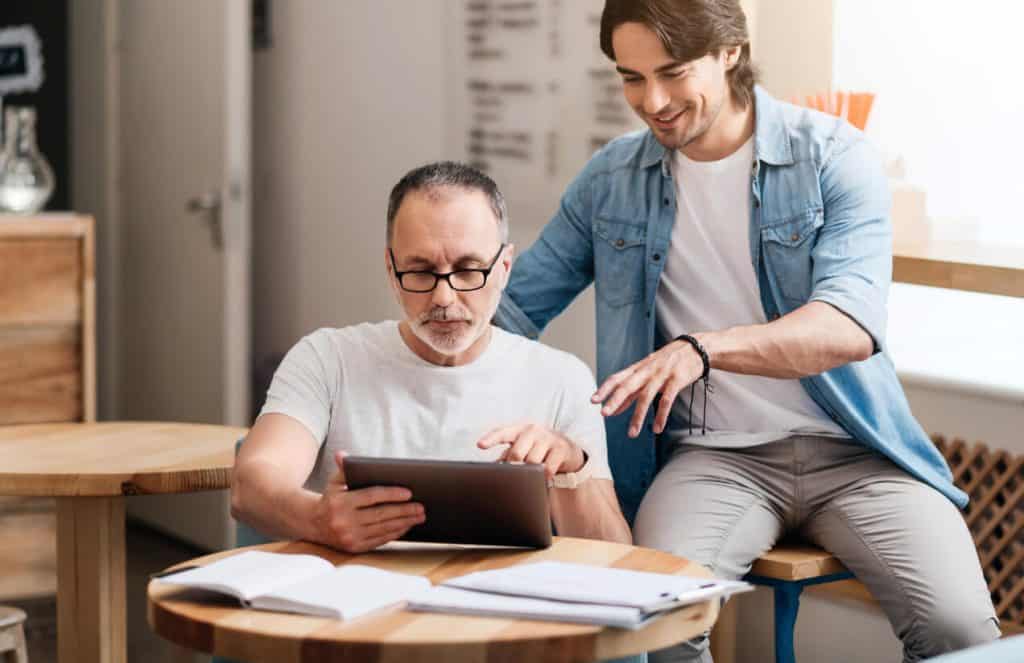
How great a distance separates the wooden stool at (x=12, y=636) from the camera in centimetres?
278

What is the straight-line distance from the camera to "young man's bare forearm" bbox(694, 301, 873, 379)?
2256 mm

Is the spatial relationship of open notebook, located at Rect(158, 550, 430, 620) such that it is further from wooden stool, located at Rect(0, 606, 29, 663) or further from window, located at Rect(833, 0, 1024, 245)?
window, located at Rect(833, 0, 1024, 245)

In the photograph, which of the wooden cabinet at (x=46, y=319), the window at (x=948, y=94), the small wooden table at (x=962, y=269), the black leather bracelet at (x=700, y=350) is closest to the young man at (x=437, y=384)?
the black leather bracelet at (x=700, y=350)

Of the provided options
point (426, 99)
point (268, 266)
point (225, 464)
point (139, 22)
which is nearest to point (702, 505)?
point (225, 464)

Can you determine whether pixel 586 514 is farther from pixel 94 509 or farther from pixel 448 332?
pixel 94 509

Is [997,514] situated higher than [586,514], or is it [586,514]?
[586,514]

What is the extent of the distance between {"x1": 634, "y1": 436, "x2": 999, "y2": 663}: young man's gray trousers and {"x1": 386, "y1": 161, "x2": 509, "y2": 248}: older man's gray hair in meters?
0.56

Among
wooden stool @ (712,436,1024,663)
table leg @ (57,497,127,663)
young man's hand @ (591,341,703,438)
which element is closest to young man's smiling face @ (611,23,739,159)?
young man's hand @ (591,341,703,438)

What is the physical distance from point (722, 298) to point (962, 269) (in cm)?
43

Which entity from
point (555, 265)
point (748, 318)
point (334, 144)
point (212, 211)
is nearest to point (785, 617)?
point (748, 318)

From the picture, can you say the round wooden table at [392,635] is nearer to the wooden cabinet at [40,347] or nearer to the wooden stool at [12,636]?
the wooden stool at [12,636]

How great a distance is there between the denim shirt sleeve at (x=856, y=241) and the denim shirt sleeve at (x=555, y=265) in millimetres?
452

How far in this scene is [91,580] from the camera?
257 cm

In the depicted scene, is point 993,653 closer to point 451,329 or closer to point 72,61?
point 451,329
